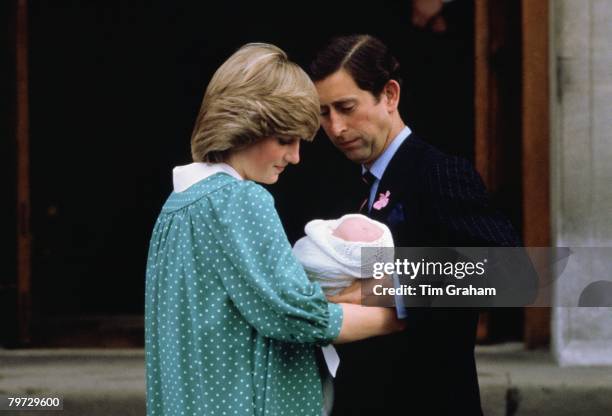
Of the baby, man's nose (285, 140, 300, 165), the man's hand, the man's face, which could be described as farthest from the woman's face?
the man's face

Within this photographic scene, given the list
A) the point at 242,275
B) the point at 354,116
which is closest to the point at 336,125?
the point at 354,116

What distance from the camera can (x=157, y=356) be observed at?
7.80ft

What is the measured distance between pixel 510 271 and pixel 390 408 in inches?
15.5

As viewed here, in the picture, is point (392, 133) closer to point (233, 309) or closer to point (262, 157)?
point (262, 157)

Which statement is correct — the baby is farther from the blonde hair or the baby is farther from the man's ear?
the man's ear

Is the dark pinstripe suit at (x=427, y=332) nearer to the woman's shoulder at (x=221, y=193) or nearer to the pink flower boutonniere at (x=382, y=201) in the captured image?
the pink flower boutonniere at (x=382, y=201)

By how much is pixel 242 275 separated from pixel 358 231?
0.30m

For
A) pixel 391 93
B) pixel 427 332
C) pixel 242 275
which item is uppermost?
pixel 391 93

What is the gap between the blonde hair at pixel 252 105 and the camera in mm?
2205

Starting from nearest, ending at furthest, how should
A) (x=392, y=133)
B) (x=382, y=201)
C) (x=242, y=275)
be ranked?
(x=242, y=275) < (x=382, y=201) < (x=392, y=133)

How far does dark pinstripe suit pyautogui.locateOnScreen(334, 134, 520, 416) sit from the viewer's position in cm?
236

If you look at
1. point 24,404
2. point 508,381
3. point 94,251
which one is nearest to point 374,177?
point 508,381

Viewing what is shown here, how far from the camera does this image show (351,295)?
234cm

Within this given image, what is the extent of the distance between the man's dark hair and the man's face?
0.02 meters
